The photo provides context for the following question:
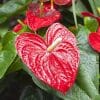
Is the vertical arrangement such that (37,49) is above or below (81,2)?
above

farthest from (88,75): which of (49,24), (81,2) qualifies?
(81,2)

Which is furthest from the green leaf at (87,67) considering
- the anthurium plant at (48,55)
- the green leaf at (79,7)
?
the green leaf at (79,7)

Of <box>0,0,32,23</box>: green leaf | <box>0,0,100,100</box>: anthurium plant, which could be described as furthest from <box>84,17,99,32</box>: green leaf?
<box>0,0,32,23</box>: green leaf

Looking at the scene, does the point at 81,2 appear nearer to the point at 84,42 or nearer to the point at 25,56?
the point at 84,42

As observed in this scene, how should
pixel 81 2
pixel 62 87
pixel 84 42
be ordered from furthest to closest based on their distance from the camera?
pixel 81 2 < pixel 84 42 < pixel 62 87

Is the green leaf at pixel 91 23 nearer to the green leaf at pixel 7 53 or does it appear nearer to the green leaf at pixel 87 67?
the green leaf at pixel 87 67

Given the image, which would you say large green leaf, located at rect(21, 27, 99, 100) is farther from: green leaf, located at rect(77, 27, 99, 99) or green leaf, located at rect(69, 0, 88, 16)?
green leaf, located at rect(69, 0, 88, 16)
